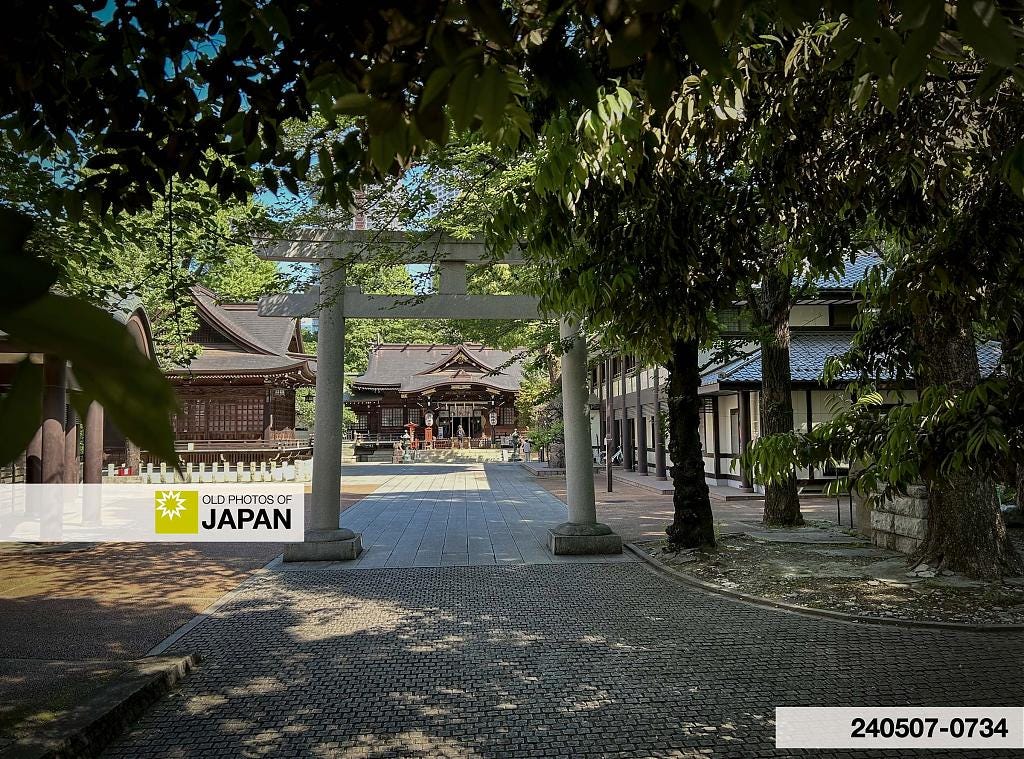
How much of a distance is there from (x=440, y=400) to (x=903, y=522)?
3672 centimetres

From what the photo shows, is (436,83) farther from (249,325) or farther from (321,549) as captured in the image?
(249,325)

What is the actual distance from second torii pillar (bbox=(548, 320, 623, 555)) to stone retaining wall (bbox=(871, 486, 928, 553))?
3.74m

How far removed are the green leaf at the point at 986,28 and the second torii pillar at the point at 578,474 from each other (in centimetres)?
891

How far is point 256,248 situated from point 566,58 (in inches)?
314

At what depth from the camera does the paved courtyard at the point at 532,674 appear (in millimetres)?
4238

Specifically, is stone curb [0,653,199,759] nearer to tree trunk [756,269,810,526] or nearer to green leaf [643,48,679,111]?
green leaf [643,48,679,111]

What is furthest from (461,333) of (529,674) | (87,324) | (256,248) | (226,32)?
(87,324)

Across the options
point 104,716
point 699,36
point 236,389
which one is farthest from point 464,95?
point 236,389

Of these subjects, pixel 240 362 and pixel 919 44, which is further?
pixel 240 362

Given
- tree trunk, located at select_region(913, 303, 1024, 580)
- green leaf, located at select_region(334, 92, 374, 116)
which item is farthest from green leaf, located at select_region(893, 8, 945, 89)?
tree trunk, located at select_region(913, 303, 1024, 580)

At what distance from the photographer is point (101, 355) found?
1.58ft

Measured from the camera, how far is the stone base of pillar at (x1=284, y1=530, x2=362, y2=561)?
9812 millimetres

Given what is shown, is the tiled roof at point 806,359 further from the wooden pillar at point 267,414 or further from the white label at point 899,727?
the wooden pillar at point 267,414

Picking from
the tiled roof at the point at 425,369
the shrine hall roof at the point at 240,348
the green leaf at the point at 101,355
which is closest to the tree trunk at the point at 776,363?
the green leaf at the point at 101,355
